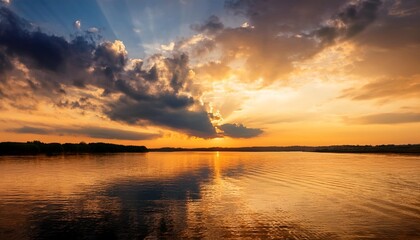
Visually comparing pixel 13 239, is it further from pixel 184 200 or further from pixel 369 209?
pixel 369 209

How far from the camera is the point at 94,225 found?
24375mm

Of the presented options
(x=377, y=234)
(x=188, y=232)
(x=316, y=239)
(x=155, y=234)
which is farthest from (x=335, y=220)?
(x=155, y=234)

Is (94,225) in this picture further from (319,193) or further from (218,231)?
(319,193)

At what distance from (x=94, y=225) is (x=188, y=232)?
7.54 meters

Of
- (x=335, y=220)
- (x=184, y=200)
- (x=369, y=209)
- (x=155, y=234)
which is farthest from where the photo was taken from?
(x=184, y=200)

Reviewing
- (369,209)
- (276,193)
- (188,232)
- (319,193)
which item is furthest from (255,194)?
(188,232)

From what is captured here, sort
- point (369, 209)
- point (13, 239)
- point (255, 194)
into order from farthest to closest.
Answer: point (255, 194), point (369, 209), point (13, 239)

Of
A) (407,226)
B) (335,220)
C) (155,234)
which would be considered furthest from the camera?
(335,220)

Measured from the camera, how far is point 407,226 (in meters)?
24.3

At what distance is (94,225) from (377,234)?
20617mm

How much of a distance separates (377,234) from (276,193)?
19.6m

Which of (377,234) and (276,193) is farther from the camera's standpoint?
(276,193)

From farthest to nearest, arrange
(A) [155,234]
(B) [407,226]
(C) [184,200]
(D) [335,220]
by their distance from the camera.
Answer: (C) [184,200]
(D) [335,220]
(B) [407,226]
(A) [155,234]

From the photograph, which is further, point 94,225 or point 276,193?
point 276,193
